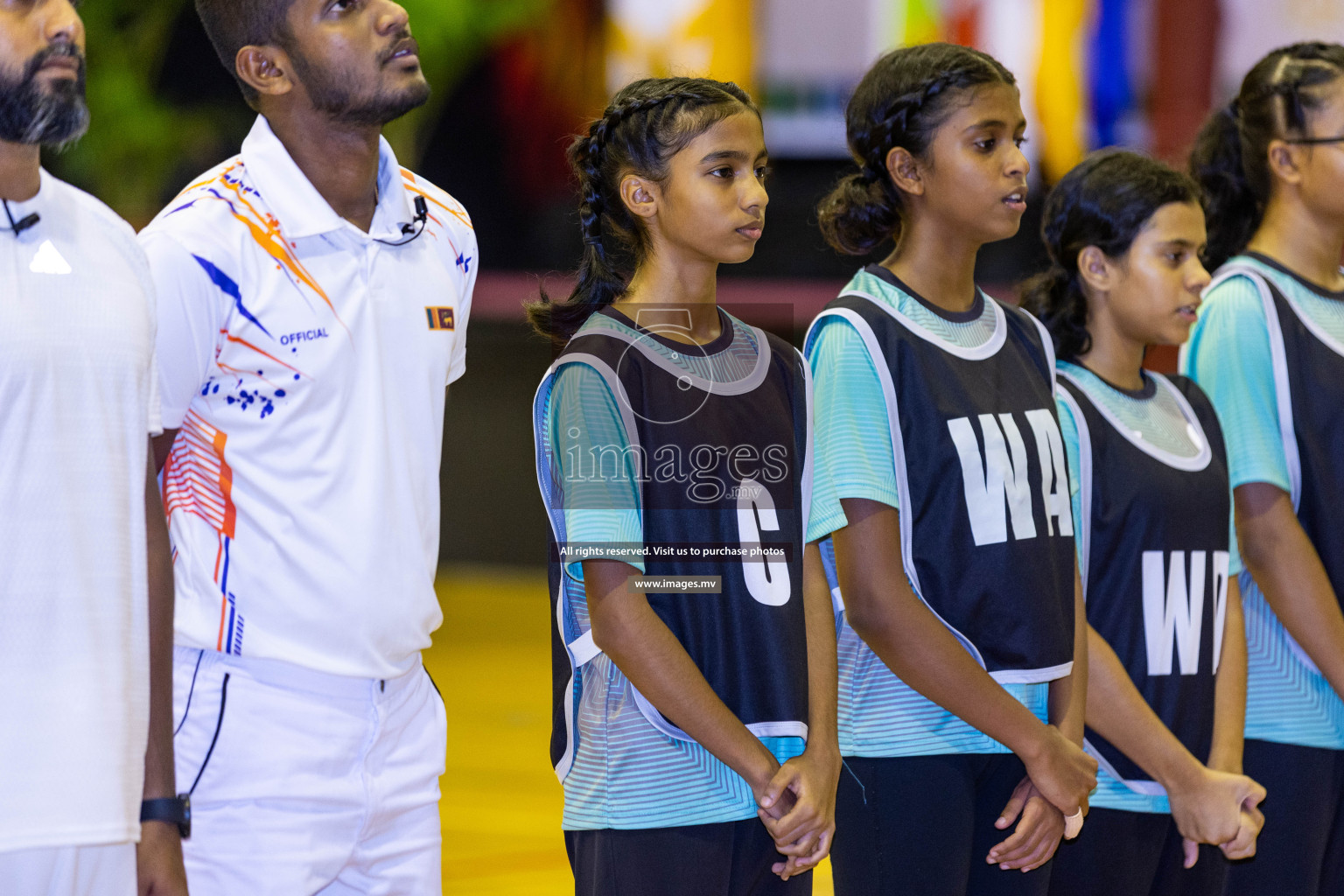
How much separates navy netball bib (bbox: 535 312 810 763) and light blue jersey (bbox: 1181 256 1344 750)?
0.97 meters

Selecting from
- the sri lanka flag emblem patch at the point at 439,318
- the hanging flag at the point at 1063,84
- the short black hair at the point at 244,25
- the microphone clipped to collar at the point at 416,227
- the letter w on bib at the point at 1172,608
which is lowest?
the letter w on bib at the point at 1172,608

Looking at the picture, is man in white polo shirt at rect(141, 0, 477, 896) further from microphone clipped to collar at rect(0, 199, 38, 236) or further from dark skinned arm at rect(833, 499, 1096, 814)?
dark skinned arm at rect(833, 499, 1096, 814)

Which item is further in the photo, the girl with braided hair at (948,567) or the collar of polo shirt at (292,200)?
the girl with braided hair at (948,567)

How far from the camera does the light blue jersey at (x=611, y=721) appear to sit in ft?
5.85

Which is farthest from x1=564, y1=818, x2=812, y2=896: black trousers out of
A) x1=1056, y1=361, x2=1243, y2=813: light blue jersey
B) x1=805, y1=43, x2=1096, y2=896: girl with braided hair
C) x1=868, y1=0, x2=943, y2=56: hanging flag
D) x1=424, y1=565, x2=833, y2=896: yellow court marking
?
x1=868, y1=0, x2=943, y2=56: hanging flag

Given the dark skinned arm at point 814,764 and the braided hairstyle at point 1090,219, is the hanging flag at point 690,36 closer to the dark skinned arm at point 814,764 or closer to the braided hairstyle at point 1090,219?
the braided hairstyle at point 1090,219

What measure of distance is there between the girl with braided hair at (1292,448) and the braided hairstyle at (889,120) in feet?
2.22

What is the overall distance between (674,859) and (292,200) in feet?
2.94

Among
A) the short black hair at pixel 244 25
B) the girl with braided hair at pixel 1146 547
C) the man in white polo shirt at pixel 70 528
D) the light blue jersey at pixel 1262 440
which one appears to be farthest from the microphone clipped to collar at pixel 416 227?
the light blue jersey at pixel 1262 440

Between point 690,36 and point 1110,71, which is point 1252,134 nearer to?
point 1110,71

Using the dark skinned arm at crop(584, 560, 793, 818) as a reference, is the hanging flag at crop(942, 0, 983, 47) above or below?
above

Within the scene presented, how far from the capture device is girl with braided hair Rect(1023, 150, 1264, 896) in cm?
217

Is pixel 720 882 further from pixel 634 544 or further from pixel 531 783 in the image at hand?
pixel 531 783

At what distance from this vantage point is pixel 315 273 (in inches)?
65.6
